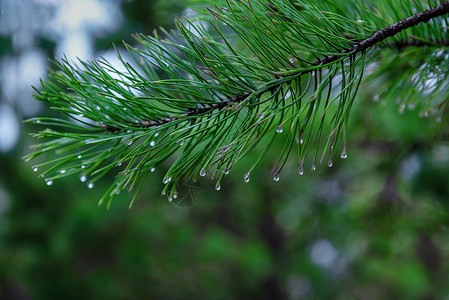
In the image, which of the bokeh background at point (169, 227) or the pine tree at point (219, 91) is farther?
the bokeh background at point (169, 227)

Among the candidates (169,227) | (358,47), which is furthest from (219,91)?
(169,227)

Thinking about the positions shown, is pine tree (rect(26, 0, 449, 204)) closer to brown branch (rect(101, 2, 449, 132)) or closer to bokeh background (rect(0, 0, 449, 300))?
brown branch (rect(101, 2, 449, 132))

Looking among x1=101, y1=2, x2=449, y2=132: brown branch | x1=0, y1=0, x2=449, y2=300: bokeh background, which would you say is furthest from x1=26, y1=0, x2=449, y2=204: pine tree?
x1=0, y1=0, x2=449, y2=300: bokeh background

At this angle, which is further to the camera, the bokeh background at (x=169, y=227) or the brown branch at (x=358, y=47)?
the bokeh background at (x=169, y=227)

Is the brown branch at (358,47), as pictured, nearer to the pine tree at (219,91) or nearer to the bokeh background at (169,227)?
the pine tree at (219,91)

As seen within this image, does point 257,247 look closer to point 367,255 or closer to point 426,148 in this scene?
point 367,255

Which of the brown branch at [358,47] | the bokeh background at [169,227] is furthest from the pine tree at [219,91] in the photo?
the bokeh background at [169,227]

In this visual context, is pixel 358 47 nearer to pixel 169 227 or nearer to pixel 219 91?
pixel 219 91

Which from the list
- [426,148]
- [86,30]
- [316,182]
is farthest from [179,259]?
[426,148]
